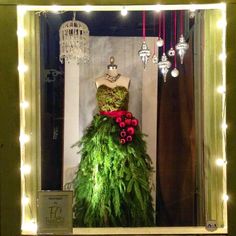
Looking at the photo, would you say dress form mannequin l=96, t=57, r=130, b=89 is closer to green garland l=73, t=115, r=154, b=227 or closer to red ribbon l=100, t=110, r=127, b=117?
red ribbon l=100, t=110, r=127, b=117

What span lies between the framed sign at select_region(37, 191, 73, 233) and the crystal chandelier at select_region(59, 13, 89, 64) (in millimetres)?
936

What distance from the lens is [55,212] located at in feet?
5.87

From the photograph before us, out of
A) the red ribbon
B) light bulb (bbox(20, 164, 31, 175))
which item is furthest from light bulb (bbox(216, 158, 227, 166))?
light bulb (bbox(20, 164, 31, 175))

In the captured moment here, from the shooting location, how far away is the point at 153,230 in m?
1.92

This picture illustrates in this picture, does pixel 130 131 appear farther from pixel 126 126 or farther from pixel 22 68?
pixel 22 68

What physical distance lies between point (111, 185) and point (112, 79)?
73 centimetres

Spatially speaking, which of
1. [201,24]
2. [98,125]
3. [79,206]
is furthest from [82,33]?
[79,206]

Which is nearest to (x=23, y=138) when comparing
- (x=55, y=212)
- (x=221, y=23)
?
(x=55, y=212)

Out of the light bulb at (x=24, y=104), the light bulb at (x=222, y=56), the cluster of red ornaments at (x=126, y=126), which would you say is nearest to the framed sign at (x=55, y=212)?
the light bulb at (x=24, y=104)

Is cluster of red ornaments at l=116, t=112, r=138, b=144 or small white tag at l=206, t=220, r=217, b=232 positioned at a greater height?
cluster of red ornaments at l=116, t=112, r=138, b=144

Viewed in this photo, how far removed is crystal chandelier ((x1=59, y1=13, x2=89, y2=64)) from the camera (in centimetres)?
230

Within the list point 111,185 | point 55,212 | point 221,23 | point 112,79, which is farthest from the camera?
point 112,79

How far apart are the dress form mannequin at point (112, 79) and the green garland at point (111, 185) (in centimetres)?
32

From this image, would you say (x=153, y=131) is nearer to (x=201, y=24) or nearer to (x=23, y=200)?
(x=201, y=24)
